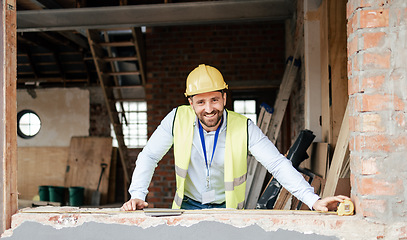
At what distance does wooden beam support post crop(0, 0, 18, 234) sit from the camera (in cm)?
205

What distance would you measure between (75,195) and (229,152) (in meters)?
5.96

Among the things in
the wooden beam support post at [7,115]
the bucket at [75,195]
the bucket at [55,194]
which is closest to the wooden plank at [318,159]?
the wooden beam support post at [7,115]

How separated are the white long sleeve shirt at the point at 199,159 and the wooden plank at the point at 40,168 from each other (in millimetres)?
6699

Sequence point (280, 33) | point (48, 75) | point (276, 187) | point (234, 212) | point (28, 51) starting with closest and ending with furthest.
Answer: point (234, 212) → point (276, 187) → point (280, 33) → point (28, 51) → point (48, 75)

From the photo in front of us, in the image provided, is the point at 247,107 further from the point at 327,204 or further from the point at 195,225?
the point at 195,225

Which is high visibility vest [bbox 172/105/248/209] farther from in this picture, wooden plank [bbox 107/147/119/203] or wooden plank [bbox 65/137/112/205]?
wooden plank [bbox 107/147/119/203]

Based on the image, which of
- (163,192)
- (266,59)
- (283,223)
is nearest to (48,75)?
(163,192)

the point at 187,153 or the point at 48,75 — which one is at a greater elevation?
the point at 48,75

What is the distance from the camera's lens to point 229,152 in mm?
2707

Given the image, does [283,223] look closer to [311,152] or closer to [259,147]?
[259,147]

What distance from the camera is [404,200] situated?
6.03ft

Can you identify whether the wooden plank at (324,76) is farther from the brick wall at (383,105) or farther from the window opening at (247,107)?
the window opening at (247,107)

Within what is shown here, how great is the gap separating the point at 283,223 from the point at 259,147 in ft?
2.77

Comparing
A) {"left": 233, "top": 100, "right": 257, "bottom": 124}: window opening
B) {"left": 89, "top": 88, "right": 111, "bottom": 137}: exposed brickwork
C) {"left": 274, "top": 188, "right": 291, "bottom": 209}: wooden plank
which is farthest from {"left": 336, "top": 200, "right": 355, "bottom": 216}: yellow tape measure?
{"left": 89, "top": 88, "right": 111, "bottom": 137}: exposed brickwork
